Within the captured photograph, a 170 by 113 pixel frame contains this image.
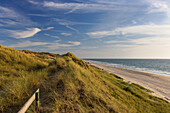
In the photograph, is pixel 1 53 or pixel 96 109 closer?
pixel 96 109

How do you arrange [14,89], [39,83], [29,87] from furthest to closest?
[39,83] < [29,87] < [14,89]

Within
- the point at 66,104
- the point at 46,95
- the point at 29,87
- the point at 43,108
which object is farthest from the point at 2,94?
the point at 66,104

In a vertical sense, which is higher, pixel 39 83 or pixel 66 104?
pixel 39 83

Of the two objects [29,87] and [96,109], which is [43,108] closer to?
[29,87]

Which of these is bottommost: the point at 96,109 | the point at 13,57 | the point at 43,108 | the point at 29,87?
the point at 96,109

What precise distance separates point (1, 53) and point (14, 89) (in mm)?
7257

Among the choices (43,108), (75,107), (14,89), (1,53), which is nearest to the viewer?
(43,108)

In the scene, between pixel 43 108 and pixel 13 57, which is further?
pixel 13 57

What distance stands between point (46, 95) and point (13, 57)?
24.3ft

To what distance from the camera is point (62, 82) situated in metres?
4.52

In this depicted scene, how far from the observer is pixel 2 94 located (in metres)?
3.73

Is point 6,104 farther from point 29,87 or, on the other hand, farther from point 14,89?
point 29,87

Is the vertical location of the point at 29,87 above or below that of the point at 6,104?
above

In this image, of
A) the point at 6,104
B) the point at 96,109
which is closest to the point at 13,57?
the point at 6,104
